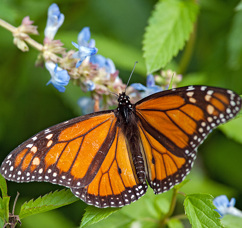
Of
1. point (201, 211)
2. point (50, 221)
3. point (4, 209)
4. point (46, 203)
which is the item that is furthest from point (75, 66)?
point (50, 221)

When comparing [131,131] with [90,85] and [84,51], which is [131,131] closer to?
[90,85]

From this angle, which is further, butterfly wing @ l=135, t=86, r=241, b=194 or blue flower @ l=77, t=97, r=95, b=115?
blue flower @ l=77, t=97, r=95, b=115

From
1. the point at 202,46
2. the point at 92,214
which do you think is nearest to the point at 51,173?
the point at 92,214

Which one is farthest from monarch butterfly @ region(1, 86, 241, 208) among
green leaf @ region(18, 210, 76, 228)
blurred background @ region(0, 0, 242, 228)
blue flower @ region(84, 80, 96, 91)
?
green leaf @ region(18, 210, 76, 228)

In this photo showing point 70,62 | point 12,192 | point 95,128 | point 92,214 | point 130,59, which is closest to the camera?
point 92,214

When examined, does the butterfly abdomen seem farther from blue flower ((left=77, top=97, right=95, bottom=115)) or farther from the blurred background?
the blurred background

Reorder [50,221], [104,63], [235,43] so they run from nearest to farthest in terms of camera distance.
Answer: [104,63], [235,43], [50,221]

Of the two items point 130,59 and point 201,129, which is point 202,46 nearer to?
point 130,59
